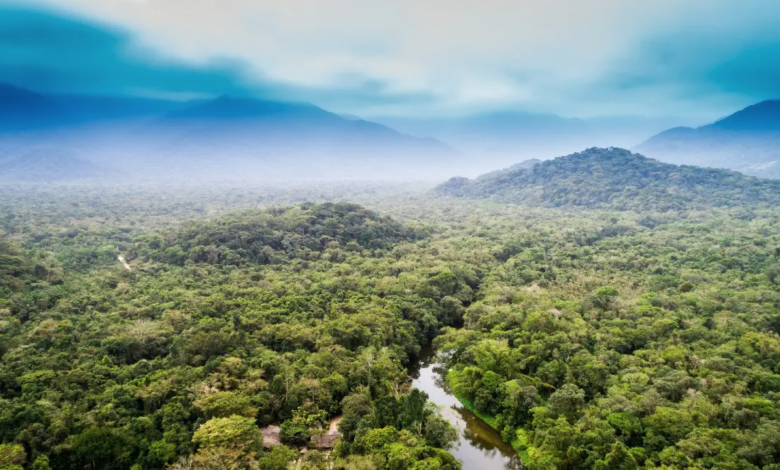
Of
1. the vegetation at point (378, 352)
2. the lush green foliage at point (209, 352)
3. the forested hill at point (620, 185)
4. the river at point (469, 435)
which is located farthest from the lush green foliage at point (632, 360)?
the forested hill at point (620, 185)

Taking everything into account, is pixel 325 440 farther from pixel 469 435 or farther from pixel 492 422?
pixel 492 422

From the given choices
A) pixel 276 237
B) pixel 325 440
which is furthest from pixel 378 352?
pixel 276 237

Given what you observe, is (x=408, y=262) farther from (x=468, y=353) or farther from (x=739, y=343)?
(x=739, y=343)

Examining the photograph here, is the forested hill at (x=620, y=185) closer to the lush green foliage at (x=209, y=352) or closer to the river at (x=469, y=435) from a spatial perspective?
the lush green foliage at (x=209, y=352)

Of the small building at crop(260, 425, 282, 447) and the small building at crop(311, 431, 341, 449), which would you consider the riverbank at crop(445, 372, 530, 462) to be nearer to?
the small building at crop(311, 431, 341, 449)

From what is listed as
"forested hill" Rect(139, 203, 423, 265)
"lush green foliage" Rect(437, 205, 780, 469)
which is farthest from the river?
"forested hill" Rect(139, 203, 423, 265)

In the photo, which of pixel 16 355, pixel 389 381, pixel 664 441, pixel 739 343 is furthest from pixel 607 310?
pixel 16 355
